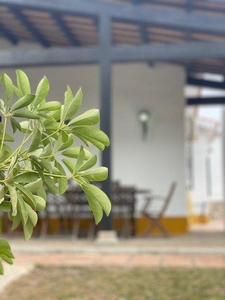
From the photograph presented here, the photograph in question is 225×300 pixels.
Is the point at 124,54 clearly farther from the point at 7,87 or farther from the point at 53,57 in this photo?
the point at 7,87

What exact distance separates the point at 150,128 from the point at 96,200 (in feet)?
22.6

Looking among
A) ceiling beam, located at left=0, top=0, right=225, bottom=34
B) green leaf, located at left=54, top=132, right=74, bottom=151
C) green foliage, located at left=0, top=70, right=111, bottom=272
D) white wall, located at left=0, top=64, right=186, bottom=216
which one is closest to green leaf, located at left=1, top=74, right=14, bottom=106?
green foliage, located at left=0, top=70, right=111, bottom=272

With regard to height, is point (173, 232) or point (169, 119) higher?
point (169, 119)

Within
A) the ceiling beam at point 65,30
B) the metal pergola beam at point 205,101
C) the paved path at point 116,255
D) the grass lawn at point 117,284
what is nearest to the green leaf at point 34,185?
the grass lawn at point 117,284

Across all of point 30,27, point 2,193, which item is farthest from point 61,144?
point 30,27

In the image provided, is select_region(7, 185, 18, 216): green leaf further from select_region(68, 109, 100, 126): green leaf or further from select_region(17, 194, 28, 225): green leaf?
select_region(68, 109, 100, 126): green leaf

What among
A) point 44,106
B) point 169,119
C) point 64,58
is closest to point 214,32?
point 64,58

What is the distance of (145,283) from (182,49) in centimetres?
296

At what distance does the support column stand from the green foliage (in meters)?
4.47

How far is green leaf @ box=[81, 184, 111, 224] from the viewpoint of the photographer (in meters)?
0.86

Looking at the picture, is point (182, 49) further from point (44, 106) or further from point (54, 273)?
point (44, 106)

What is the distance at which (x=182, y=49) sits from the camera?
5648 mm

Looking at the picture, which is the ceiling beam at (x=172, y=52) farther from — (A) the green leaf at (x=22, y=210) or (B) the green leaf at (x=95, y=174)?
(A) the green leaf at (x=22, y=210)

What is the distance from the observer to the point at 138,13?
5.75 m
